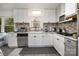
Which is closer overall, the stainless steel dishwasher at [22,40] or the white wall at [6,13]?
the stainless steel dishwasher at [22,40]

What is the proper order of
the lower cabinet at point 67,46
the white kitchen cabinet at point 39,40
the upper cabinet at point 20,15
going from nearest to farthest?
the lower cabinet at point 67,46, the white kitchen cabinet at point 39,40, the upper cabinet at point 20,15

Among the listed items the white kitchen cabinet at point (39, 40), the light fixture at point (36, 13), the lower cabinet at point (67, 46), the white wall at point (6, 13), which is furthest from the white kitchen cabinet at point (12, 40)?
the lower cabinet at point (67, 46)

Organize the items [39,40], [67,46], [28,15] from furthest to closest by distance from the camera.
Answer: [28,15] < [39,40] < [67,46]

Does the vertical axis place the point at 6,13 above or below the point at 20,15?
above

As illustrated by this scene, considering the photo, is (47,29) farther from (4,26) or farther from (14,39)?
(4,26)

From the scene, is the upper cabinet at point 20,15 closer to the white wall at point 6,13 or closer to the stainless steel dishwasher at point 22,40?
the white wall at point 6,13

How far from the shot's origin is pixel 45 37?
584 centimetres

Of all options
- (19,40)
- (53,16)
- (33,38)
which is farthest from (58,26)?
(19,40)

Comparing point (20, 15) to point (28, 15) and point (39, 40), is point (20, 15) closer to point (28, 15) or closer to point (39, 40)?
point (28, 15)

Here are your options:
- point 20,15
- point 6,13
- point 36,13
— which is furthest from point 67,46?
point 6,13

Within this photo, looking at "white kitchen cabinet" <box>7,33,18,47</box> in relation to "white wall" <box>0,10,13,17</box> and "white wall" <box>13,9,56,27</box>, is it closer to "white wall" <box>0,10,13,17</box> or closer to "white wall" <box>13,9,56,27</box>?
"white wall" <box>13,9,56,27</box>

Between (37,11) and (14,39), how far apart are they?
1744mm

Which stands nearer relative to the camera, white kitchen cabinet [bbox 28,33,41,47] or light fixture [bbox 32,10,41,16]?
white kitchen cabinet [bbox 28,33,41,47]

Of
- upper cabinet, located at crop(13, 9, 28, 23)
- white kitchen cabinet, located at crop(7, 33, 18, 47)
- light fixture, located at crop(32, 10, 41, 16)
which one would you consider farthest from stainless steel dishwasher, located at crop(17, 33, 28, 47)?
light fixture, located at crop(32, 10, 41, 16)
